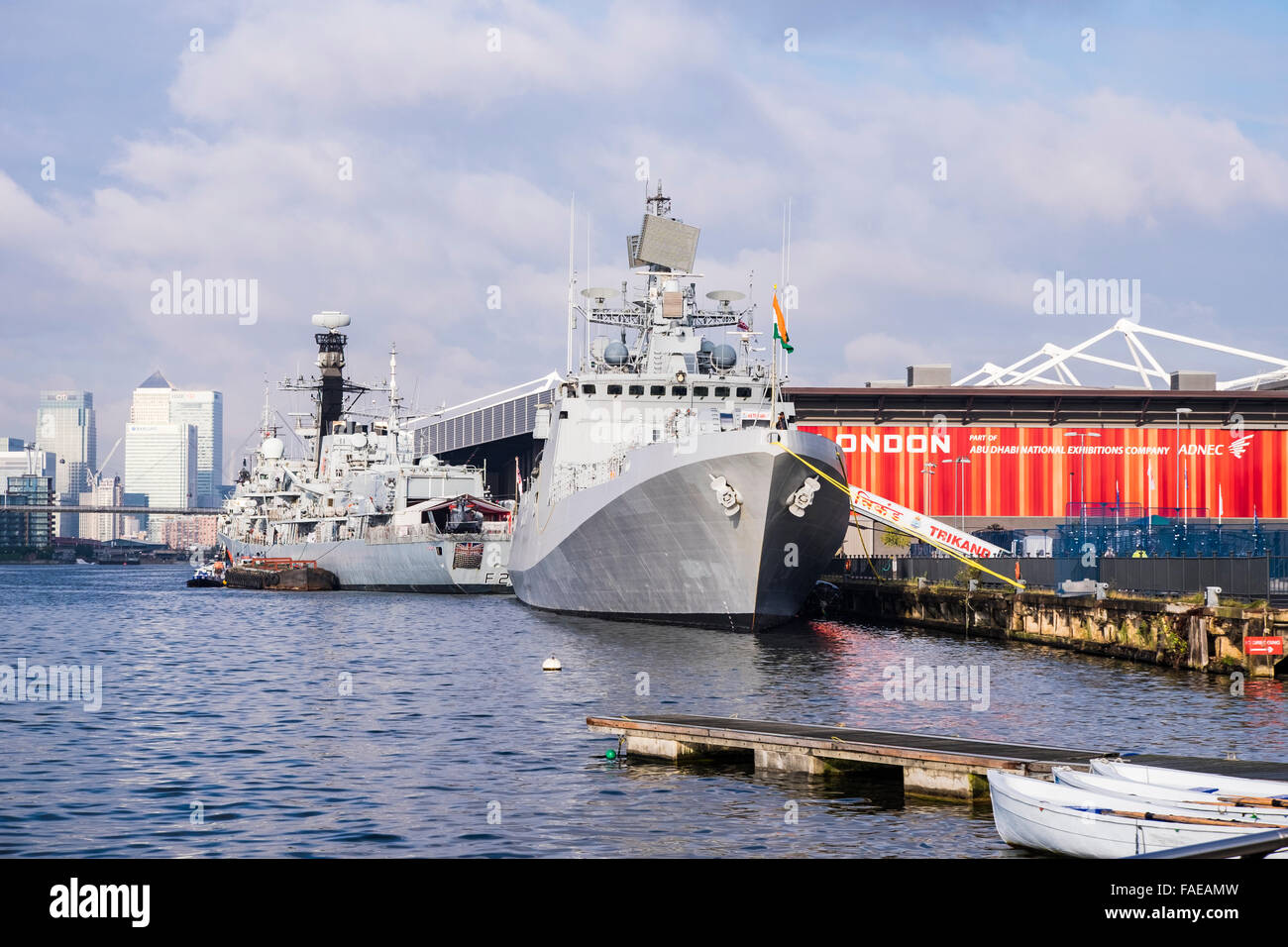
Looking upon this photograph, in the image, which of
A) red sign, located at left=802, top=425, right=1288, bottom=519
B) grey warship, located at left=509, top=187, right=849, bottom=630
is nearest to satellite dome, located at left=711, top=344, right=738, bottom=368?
grey warship, located at left=509, top=187, right=849, bottom=630

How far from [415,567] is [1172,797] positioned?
2562 inches

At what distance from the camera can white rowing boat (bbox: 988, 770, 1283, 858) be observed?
13.7 meters

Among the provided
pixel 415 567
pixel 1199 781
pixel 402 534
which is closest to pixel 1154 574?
pixel 1199 781

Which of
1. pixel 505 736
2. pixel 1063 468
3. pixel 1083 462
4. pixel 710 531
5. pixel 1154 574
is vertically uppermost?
pixel 1083 462

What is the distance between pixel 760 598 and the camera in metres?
39.1

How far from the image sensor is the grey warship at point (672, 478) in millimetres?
37438

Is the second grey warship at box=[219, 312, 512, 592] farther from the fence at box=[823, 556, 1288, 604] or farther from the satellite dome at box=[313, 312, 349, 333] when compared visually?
the fence at box=[823, 556, 1288, 604]

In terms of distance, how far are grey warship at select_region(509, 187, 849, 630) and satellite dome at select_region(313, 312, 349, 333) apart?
47.4 m

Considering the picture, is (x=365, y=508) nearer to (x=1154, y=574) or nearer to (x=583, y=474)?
(x=583, y=474)

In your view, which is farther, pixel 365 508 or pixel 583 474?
pixel 365 508

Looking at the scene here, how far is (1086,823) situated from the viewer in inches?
567

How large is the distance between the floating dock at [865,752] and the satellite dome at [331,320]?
3317 inches
